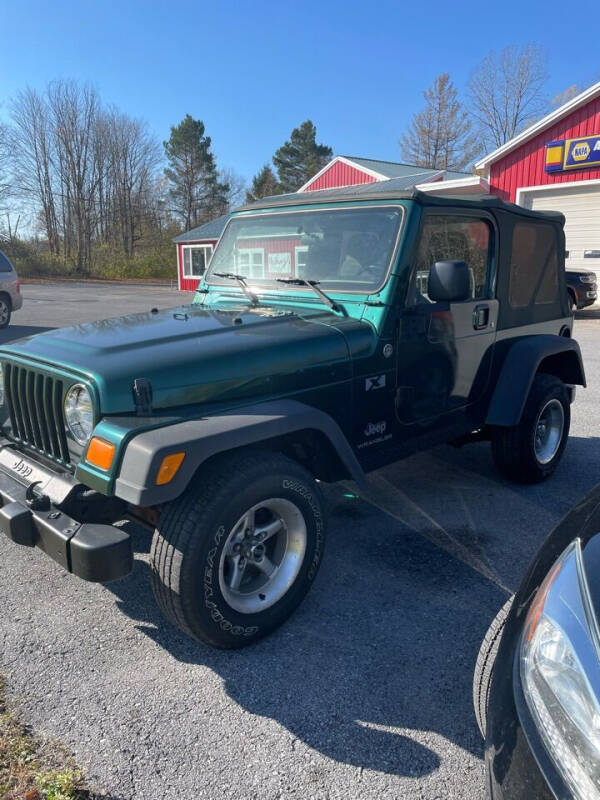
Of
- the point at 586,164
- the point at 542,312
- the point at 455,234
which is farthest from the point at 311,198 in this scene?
the point at 586,164

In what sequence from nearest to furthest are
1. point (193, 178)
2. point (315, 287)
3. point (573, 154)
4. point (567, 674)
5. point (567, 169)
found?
point (567, 674) → point (315, 287) → point (573, 154) → point (567, 169) → point (193, 178)

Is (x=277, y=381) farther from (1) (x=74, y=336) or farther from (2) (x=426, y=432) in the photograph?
(2) (x=426, y=432)

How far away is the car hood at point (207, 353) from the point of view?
2555mm

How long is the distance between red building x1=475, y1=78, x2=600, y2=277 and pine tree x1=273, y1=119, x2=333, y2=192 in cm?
3598

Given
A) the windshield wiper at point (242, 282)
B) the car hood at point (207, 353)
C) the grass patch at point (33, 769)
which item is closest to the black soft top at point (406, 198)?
Answer: the windshield wiper at point (242, 282)

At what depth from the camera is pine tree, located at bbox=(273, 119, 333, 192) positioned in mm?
50469

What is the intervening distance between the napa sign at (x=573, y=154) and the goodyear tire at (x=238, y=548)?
15274 mm

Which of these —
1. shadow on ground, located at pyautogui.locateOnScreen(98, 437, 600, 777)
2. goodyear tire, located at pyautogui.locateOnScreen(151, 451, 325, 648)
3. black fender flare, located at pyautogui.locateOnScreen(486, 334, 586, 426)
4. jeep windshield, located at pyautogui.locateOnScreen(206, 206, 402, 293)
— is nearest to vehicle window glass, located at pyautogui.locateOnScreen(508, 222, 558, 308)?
black fender flare, located at pyautogui.locateOnScreen(486, 334, 586, 426)

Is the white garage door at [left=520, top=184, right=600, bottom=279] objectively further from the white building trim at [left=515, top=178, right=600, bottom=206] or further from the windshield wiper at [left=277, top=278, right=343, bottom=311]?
the windshield wiper at [left=277, top=278, right=343, bottom=311]

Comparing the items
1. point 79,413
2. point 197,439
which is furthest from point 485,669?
point 79,413

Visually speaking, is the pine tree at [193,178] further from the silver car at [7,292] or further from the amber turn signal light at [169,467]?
the amber turn signal light at [169,467]

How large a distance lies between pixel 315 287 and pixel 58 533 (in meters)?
1.91

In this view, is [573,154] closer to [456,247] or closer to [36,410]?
[456,247]

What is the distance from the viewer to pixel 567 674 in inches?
53.4
